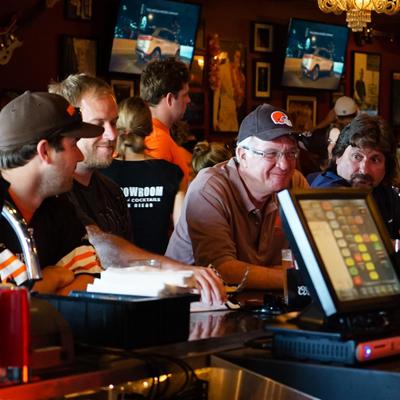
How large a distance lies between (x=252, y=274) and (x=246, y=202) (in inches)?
16.8

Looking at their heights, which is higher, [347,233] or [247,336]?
[347,233]

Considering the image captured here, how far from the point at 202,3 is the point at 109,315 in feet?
23.9

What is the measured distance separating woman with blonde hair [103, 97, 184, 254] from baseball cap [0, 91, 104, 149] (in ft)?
5.71

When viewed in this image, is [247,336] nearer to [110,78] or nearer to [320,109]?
[110,78]

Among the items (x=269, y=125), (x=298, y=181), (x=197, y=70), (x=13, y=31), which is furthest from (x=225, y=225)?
(x=197, y=70)

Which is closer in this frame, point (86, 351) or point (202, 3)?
point (86, 351)

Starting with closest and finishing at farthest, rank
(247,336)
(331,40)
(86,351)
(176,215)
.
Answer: (86,351)
(247,336)
(176,215)
(331,40)

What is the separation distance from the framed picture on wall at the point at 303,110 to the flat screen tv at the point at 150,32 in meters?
1.79

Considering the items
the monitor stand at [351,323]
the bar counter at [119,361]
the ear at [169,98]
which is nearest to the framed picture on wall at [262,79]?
the ear at [169,98]

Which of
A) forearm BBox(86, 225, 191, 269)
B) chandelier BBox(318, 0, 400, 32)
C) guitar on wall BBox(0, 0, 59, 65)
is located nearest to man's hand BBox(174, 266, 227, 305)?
forearm BBox(86, 225, 191, 269)

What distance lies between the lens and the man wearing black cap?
2912 mm

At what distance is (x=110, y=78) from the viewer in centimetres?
824

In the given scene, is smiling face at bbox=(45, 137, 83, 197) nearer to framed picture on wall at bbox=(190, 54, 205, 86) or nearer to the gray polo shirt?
the gray polo shirt

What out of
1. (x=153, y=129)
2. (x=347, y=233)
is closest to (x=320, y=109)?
(x=153, y=129)
